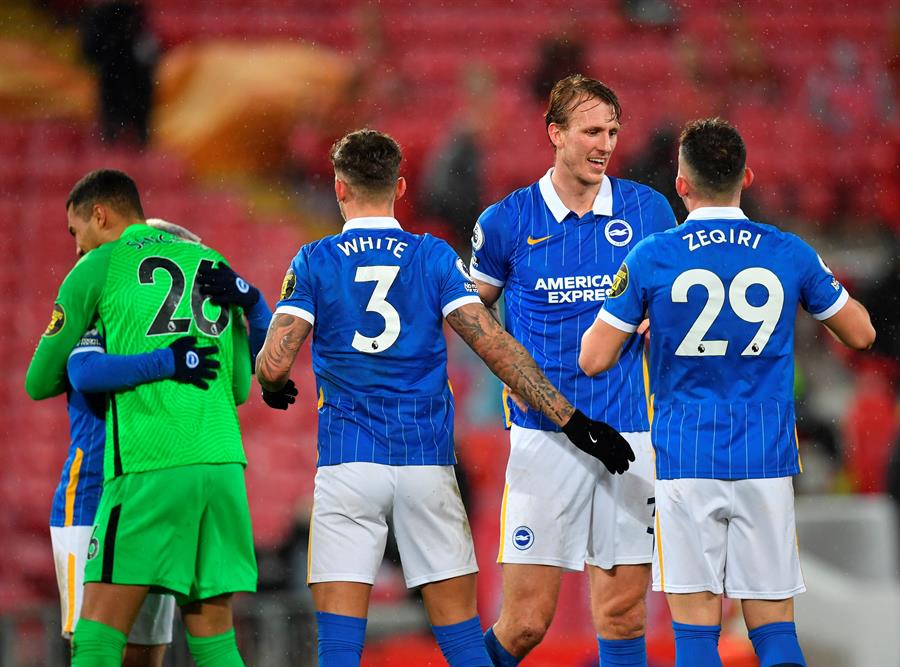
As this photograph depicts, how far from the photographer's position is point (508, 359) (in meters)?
3.26

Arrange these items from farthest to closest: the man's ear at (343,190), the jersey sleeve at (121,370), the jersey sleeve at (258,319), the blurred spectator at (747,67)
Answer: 1. the blurred spectator at (747,67)
2. the jersey sleeve at (258,319)
3. the jersey sleeve at (121,370)
4. the man's ear at (343,190)

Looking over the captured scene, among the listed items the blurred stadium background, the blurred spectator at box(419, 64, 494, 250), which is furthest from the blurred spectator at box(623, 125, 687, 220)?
the blurred spectator at box(419, 64, 494, 250)

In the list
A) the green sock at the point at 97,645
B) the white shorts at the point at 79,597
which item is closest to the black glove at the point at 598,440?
the green sock at the point at 97,645

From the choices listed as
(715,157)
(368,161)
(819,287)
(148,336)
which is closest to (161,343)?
(148,336)

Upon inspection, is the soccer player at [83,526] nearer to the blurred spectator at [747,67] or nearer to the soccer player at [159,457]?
the soccer player at [159,457]

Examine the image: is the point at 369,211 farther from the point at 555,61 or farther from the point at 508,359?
the point at 555,61

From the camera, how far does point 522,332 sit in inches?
144

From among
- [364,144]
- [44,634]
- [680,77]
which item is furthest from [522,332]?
[680,77]

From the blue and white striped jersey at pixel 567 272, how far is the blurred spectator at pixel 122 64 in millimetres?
5147

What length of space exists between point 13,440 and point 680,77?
5353 mm

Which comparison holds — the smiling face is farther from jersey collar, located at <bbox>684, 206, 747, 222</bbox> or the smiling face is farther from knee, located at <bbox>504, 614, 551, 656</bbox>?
knee, located at <bbox>504, 614, 551, 656</bbox>

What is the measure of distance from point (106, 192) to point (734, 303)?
205cm

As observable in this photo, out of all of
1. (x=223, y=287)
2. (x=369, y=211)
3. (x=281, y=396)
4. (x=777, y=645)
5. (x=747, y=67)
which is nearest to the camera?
(x=777, y=645)

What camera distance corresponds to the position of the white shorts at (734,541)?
3021mm
